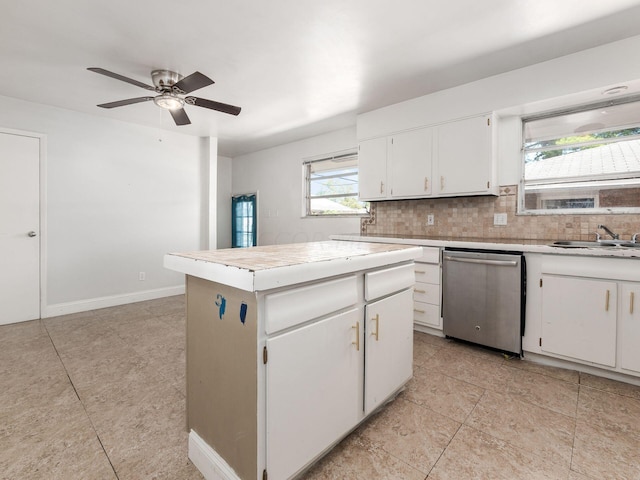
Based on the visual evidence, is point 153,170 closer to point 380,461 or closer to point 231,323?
point 231,323

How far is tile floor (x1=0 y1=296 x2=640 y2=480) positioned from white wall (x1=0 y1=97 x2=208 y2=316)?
1.47 m

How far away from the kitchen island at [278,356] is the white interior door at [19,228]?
11.3 feet

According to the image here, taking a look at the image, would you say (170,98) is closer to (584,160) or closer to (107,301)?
(107,301)

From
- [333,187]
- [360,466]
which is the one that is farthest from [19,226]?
[360,466]

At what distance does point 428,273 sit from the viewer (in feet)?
9.80

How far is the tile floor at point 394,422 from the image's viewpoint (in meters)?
1.38

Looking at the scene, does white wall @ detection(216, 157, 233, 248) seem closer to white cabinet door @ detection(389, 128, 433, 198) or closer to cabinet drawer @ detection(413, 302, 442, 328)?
white cabinet door @ detection(389, 128, 433, 198)

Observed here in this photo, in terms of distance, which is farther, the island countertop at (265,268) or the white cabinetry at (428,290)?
the white cabinetry at (428,290)

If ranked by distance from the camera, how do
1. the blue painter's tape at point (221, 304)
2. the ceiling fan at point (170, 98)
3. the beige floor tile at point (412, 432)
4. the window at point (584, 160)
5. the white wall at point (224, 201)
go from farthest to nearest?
1. the white wall at point (224, 201)
2. the ceiling fan at point (170, 98)
3. the window at point (584, 160)
4. the beige floor tile at point (412, 432)
5. the blue painter's tape at point (221, 304)

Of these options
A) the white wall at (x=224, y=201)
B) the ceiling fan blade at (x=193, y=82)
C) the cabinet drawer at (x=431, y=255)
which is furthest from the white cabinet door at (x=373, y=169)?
the white wall at (x=224, y=201)

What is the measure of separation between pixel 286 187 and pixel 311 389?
4508mm

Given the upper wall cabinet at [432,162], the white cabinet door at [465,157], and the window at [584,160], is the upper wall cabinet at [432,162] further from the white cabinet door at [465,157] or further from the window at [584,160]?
the window at [584,160]

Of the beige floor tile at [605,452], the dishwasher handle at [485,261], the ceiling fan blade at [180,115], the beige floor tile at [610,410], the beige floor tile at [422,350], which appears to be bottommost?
the beige floor tile at [605,452]

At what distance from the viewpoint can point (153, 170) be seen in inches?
180
